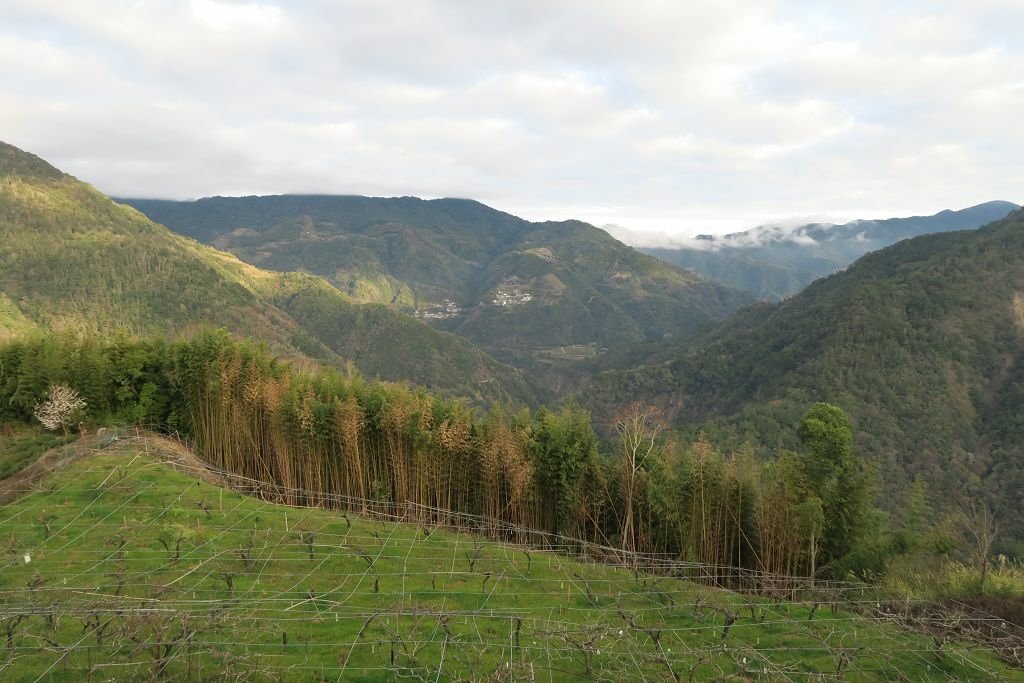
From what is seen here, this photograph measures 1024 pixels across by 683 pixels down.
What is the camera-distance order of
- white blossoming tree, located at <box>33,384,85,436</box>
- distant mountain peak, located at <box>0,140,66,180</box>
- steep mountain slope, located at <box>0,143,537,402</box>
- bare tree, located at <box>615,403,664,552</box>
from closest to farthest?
1. bare tree, located at <box>615,403,664,552</box>
2. white blossoming tree, located at <box>33,384,85,436</box>
3. steep mountain slope, located at <box>0,143,537,402</box>
4. distant mountain peak, located at <box>0,140,66,180</box>

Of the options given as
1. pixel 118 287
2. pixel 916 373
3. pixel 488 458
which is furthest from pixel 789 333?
pixel 118 287

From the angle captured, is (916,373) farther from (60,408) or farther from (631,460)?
(60,408)

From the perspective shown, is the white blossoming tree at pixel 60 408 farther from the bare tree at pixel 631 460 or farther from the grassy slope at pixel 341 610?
the bare tree at pixel 631 460

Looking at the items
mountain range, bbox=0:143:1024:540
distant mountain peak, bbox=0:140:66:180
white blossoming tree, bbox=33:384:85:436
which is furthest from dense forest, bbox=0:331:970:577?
distant mountain peak, bbox=0:140:66:180

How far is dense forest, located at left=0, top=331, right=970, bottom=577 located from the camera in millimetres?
21297

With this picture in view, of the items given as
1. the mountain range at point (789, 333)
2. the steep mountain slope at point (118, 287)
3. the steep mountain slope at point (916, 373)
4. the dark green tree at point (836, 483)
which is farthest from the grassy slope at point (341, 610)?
the steep mountain slope at point (118, 287)

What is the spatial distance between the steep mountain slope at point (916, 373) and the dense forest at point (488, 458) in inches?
1714

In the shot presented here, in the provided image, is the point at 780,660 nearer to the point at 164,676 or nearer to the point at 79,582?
the point at 164,676

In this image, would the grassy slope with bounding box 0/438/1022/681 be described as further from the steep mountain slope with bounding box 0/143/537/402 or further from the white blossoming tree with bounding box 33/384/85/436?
the steep mountain slope with bounding box 0/143/537/402

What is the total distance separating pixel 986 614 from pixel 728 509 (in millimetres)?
8866

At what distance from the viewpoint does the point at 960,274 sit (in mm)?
89812

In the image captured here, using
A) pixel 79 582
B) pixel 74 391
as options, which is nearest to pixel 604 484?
pixel 79 582

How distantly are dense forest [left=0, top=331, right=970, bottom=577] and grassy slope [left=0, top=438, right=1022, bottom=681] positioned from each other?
4219 mm

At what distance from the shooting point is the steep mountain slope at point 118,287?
10650 cm
